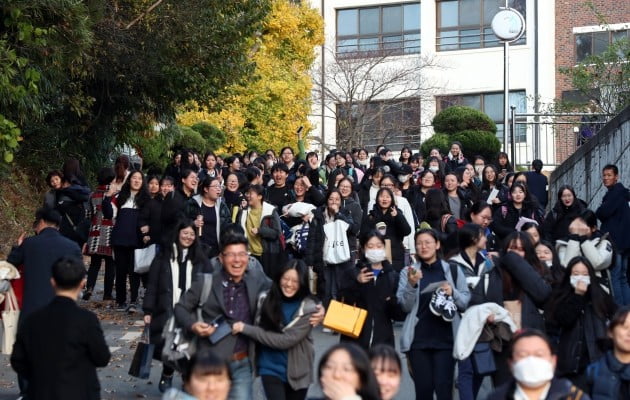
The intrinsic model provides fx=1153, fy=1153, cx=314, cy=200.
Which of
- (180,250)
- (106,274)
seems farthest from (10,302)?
(106,274)

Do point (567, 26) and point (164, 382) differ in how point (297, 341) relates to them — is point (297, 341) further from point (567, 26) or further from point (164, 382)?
point (567, 26)

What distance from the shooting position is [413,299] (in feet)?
29.7

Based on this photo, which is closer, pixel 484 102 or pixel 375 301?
pixel 375 301

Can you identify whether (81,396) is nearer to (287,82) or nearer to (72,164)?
(72,164)

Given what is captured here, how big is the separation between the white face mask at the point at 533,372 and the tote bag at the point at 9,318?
5.30 m

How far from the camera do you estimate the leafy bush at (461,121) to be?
30141mm

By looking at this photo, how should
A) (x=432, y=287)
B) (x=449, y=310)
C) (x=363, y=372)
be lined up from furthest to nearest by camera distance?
(x=432, y=287)
(x=449, y=310)
(x=363, y=372)

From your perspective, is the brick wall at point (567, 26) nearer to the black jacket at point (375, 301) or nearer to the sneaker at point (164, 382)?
the sneaker at point (164, 382)

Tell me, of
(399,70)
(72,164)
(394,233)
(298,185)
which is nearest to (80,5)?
(72,164)

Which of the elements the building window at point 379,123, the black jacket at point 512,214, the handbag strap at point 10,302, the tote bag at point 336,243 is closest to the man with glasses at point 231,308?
the handbag strap at point 10,302

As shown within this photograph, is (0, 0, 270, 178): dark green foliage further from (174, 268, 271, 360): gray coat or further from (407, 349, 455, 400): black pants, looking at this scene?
(407, 349, 455, 400): black pants

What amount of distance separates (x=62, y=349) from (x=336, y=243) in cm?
707

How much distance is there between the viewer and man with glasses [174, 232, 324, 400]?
25.8 ft

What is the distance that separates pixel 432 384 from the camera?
896 centimetres
